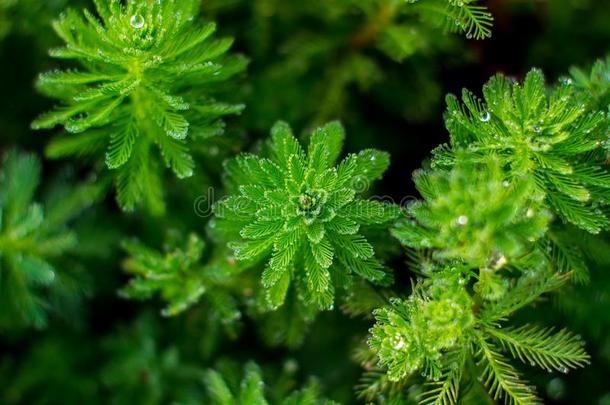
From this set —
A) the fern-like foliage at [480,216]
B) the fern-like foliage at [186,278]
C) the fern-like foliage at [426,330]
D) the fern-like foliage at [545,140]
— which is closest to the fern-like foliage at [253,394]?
the fern-like foliage at [186,278]

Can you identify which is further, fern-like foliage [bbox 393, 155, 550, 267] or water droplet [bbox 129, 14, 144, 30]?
water droplet [bbox 129, 14, 144, 30]

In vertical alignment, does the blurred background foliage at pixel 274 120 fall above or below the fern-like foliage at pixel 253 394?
above

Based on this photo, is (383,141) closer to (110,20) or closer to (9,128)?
(110,20)

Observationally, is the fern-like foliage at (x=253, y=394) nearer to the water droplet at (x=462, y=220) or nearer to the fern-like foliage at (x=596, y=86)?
the water droplet at (x=462, y=220)

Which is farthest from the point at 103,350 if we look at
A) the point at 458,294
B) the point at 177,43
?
the point at 458,294

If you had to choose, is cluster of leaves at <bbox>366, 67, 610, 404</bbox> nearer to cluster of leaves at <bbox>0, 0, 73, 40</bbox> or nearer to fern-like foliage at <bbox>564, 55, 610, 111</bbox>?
fern-like foliage at <bbox>564, 55, 610, 111</bbox>

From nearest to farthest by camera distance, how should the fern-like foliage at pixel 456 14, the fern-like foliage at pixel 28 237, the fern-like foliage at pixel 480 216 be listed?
the fern-like foliage at pixel 480 216, the fern-like foliage at pixel 456 14, the fern-like foliage at pixel 28 237

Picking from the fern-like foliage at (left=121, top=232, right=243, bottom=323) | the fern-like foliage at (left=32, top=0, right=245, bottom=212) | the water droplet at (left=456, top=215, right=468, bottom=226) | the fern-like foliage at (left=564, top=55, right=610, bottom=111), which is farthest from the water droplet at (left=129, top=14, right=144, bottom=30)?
the fern-like foliage at (left=564, top=55, right=610, bottom=111)

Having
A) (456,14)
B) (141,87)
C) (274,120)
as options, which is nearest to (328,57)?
(274,120)

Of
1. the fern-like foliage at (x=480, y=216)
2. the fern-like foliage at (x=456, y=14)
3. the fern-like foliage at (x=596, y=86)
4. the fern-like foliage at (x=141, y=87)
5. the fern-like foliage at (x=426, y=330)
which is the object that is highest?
the fern-like foliage at (x=141, y=87)
